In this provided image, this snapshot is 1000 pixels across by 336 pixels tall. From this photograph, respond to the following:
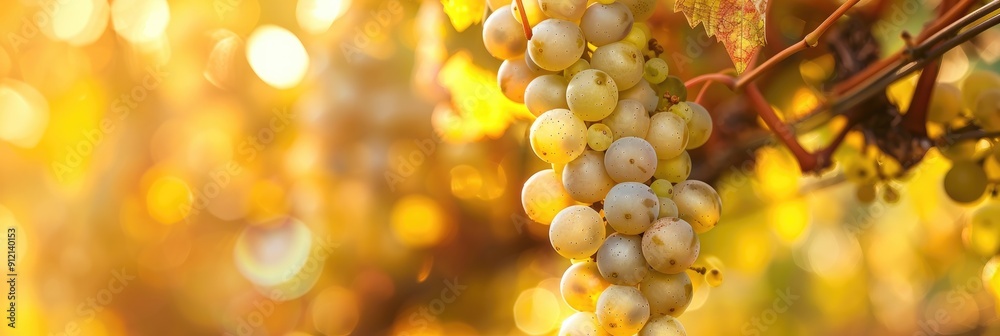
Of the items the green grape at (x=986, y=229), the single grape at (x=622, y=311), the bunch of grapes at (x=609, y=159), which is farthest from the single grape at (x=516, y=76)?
the green grape at (x=986, y=229)

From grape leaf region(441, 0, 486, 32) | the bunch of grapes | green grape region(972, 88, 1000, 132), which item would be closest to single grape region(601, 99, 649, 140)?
the bunch of grapes

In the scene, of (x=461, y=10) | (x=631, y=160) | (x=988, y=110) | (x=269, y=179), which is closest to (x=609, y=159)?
(x=631, y=160)

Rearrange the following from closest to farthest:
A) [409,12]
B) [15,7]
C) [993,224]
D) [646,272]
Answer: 1. [646,272]
2. [993,224]
3. [409,12]
4. [15,7]

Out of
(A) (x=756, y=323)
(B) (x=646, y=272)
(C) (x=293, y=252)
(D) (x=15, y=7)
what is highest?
(D) (x=15, y=7)

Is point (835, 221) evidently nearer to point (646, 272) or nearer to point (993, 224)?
point (993, 224)

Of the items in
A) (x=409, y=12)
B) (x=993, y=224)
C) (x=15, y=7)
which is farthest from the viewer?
(x=15, y=7)

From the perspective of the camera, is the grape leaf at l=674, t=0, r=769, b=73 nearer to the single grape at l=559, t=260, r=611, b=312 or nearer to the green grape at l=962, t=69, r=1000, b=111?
the single grape at l=559, t=260, r=611, b=312

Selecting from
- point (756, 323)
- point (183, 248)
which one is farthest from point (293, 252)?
point (756, 323)
